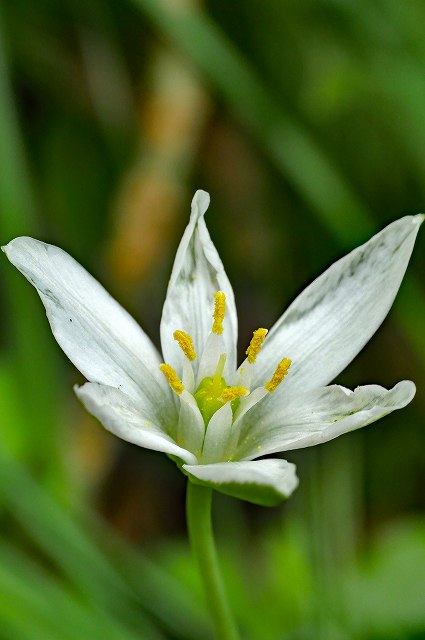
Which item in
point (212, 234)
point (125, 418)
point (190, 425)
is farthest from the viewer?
point (212, 234)

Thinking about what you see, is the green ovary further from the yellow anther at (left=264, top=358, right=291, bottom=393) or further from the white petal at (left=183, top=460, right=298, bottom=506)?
the white petal at (left=183, top=460, right=298, bottom=506)

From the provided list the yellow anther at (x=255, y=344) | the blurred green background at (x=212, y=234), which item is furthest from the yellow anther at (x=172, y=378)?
the blurred green background at (x=212, y=234)

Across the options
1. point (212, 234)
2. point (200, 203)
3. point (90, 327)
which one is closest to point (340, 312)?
point (200, 203)

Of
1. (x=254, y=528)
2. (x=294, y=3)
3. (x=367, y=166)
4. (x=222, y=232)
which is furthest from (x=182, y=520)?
(x=294, y=3)

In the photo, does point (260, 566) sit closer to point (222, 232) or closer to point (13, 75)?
point (222, 232)

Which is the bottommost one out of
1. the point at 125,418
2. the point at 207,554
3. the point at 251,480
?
the point at 207,554

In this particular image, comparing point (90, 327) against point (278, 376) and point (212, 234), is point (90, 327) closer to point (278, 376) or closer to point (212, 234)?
point (278, 376)
